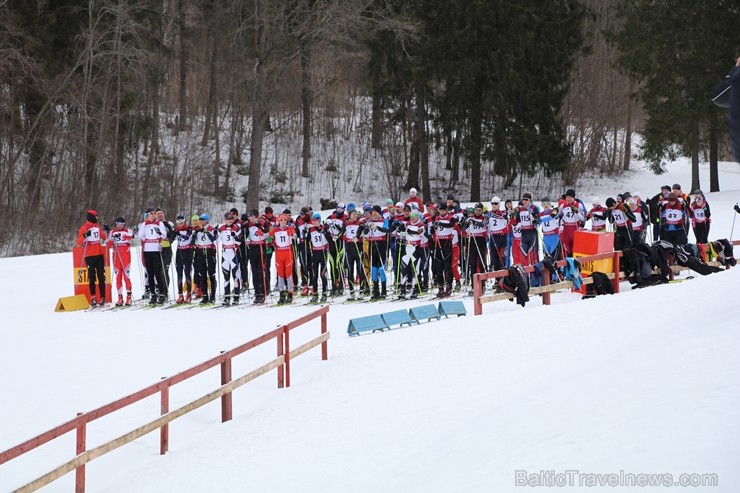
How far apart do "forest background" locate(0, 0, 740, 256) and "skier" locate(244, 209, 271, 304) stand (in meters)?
14.0

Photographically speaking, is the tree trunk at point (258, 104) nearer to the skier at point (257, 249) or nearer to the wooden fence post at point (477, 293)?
the skier at point (257, 249)

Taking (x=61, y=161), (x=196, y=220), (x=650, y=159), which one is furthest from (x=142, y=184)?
(x=650, y=159)

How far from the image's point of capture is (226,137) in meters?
45.4

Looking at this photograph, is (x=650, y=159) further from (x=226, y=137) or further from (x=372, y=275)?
(x=372, y=275)

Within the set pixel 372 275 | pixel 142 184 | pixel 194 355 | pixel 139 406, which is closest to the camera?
pixel 139 406

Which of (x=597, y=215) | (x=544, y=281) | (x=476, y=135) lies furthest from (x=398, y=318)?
(x=476, y=135)

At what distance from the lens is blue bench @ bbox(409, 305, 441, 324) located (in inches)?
614

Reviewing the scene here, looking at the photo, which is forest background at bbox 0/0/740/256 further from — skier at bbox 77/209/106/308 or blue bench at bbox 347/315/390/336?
blue bench at bbox 347/315/390/336

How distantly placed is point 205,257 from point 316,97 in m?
20.8

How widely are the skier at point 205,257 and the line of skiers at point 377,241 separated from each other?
2 centimetres

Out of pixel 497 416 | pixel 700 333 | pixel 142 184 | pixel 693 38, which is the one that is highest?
pixel 693 38

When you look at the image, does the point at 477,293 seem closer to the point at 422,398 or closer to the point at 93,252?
the point at 422,398

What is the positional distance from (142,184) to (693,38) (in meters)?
24.7

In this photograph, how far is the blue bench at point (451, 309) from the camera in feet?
52.0
